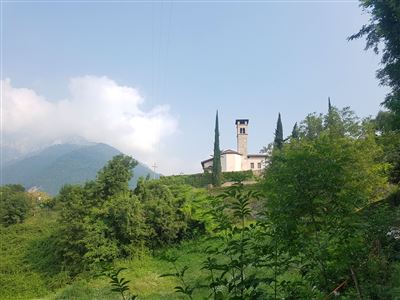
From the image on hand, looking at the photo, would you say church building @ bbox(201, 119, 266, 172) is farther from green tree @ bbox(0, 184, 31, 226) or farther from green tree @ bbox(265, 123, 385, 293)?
green tree @ bbox(265, 123, 385, 293)

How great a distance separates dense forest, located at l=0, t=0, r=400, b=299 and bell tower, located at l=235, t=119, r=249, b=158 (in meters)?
13.9

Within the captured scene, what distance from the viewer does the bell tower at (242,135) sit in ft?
185

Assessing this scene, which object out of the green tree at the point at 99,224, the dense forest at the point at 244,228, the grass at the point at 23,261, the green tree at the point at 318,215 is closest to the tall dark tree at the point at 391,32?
the dense forest at the point at 244,228

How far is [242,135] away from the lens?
56719 mm

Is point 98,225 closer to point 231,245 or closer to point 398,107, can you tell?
point 398,107

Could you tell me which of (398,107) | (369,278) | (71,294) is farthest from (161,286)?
(369,278)

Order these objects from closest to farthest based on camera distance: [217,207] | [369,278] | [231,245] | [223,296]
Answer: [223,296] < [231,245] < [217,207] < [369,278]

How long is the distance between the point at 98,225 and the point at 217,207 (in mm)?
18164

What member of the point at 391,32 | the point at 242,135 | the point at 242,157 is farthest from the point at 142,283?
the point at 242,135

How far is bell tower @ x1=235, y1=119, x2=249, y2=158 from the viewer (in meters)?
56.3

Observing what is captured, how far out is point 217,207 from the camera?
3027 millimetres

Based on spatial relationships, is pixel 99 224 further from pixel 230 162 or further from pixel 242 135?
pixel 242 135

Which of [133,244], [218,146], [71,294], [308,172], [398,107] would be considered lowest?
[71,294]

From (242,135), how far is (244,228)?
178ft
